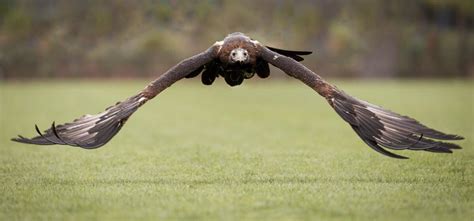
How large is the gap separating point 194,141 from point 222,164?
3999 millimetres

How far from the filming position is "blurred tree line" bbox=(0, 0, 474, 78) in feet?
124

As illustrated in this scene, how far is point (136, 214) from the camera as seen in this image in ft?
22.8

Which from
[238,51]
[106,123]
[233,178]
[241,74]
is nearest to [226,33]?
[241,74]

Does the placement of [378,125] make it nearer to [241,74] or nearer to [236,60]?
[236,60]

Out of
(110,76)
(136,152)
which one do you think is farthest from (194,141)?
(110,76)

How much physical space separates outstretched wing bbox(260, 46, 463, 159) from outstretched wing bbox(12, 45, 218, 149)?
1.42 m

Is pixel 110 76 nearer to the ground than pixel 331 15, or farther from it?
nearer to the ground

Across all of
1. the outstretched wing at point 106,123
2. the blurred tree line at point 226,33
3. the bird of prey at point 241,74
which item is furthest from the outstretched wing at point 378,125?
the blurred tree line at point 226,33

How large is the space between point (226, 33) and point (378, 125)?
29.8 meters

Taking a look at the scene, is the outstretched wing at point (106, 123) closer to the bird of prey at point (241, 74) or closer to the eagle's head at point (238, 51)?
the bird of prey at point (241, 74)

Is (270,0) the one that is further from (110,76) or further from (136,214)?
(136,214)

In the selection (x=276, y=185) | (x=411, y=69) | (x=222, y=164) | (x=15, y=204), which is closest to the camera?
(x=15, y=204)

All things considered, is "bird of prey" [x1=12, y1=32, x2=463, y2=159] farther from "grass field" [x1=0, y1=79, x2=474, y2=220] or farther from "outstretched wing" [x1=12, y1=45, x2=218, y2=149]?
"grass field" [x1=0, y1=79, x2=474, y2=220]

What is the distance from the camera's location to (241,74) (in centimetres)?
1020
